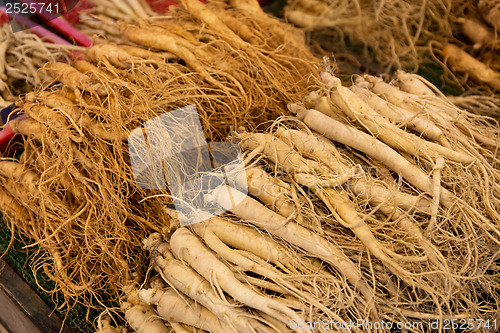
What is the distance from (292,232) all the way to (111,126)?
1.00m

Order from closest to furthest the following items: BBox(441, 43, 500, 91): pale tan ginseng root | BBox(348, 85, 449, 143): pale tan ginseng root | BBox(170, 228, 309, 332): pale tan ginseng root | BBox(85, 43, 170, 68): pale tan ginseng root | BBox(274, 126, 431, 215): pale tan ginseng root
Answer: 1. BBox(170, 228, 309, 332): pale tan ginseng root
2. BBox(274, 126, 431, 215): pale tan ginseng root
3. BBox(348, 85, 449, 143): pale tan ginseng root
4. BBox(85, 43, 170, 68): pale tan ginseng root
5. BBox(441, 43, 500, 91): pale tan ginseng root

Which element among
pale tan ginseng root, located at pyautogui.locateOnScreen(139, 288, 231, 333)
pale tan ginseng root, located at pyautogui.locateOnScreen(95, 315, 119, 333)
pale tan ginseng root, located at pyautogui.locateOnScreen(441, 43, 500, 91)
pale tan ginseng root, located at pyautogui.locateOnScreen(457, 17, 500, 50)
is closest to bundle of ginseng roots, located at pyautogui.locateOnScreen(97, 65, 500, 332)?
pale tan ginseng root, located at pyautogui.locateOnScreen(139, 288, 231, 333)

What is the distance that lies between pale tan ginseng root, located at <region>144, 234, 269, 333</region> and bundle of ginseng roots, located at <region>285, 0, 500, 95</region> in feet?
7.19

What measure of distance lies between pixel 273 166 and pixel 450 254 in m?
0.83

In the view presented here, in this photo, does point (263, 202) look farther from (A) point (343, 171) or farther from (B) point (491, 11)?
(B) point (491, 11)

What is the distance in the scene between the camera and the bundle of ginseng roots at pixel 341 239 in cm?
157

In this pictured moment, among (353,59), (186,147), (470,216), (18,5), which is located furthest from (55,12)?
(470,216)

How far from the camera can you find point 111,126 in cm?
196

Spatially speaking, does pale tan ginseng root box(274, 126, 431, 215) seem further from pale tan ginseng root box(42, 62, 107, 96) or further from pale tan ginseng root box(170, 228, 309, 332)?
pale tan ginseng root box(42, 62, 107, 96)

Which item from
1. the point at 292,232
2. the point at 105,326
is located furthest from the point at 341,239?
the point at 105,326

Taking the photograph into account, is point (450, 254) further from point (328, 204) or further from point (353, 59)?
point (353, 59)

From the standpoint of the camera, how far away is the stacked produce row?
5.25ft

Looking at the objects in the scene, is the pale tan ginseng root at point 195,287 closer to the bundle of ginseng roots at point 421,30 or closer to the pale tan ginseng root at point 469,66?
the bundle of ginseng roots at point 421,30

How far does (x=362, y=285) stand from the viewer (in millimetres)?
1603
